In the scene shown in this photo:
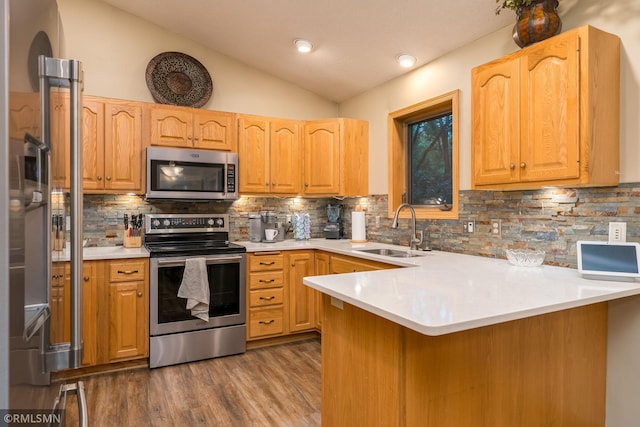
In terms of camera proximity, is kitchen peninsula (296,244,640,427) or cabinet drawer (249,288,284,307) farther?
cabinet drawer (249,288,284,307)

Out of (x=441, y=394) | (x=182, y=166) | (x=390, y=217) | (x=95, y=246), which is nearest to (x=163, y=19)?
(x=182, y=166)

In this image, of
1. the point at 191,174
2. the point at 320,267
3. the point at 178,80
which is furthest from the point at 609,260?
the point at 178,80

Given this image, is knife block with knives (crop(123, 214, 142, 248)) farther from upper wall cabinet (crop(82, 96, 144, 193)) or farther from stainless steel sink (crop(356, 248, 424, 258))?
stainless steel sink (crop(356, 248, 424, 258))

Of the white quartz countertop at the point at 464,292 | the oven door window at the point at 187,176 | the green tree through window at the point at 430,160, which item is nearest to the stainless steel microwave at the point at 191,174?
the oven door window at the point at 187,176

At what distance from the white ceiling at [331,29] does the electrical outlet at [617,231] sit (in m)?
1.49

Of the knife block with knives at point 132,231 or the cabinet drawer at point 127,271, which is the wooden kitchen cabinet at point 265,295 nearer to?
the cabinet drawer at point 127,271

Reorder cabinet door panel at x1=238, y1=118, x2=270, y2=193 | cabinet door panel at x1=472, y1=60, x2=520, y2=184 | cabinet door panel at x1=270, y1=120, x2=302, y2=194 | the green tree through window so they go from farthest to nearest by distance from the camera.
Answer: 1. cabinet door panel at x1=270, y1=120, x2=302, y2=194
2. cabinet door panel at x1=238, y1=118, x2=270, y2=193
3. the green tree through window
4. cabinet door panel at x1=472, y1=60, x2=520, y2=184

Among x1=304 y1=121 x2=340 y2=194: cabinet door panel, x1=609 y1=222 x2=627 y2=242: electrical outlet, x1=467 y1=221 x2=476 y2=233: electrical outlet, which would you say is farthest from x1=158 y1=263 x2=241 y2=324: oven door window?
x1=609 y1=222 x2=627 y2=242: electrical outlet

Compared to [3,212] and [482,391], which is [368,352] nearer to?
[482,391]

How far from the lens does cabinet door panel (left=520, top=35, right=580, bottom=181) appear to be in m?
1.87

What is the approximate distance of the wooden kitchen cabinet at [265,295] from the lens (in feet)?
11.2

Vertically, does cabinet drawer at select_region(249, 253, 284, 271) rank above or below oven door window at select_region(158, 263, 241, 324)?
above

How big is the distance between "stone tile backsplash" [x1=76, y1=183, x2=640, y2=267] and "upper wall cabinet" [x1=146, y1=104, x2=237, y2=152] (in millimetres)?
623

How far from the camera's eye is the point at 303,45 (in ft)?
11.0
